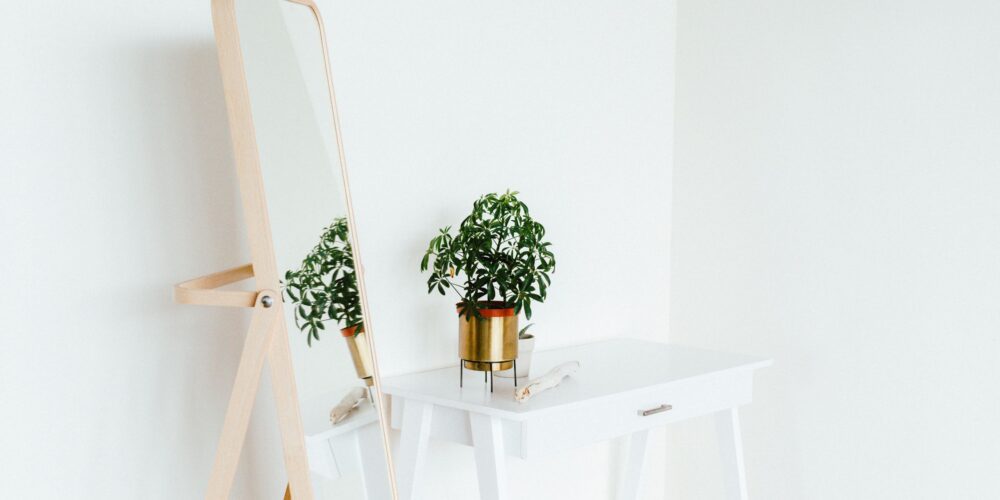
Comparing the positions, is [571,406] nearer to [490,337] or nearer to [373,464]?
[490,337]

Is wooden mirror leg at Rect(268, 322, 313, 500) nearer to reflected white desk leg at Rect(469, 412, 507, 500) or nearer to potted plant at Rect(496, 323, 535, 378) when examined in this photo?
reflected white desk leg at Rect(469, 412, 507, 500)

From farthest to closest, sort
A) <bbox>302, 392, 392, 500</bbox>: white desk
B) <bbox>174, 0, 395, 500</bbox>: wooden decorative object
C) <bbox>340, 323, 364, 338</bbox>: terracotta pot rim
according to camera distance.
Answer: <bbox>340, 323, 364, 338</bbox>: terracotta pot rim → <bbox>302, 392, 392, 500</bbox>: white desk → <bbox>174, 0, 395, 500</bbox>: wooden decorative object

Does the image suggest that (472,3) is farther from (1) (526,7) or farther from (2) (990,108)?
(2) (990,108)

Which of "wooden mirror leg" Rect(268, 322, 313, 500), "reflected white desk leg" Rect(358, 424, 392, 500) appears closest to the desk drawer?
"reflected white desk leg" Rect(358, 424, 392, 500)

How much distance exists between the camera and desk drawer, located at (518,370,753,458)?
63.8 inches

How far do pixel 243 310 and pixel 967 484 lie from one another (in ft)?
5.23

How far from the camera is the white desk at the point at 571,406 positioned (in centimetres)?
162

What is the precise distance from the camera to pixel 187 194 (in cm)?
149

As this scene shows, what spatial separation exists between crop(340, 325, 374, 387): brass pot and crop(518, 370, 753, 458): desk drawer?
12.8 inches

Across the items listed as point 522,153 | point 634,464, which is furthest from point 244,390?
point 634,464

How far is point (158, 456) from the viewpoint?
1.45 metres

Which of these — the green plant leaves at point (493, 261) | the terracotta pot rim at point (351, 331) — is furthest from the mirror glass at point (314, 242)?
the green plant leaves at point (493, 261)

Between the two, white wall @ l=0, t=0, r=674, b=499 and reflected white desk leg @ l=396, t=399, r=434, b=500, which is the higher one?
white wall @ l=0, t=0, r=674, b=499

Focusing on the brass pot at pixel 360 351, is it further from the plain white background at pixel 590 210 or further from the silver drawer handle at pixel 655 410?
the silver drawer handle at pixel 655 410
